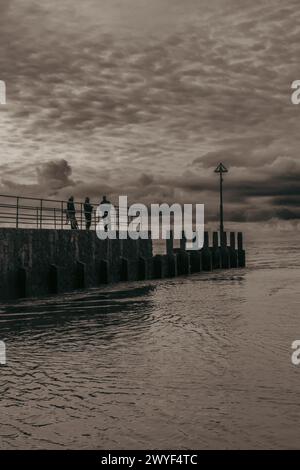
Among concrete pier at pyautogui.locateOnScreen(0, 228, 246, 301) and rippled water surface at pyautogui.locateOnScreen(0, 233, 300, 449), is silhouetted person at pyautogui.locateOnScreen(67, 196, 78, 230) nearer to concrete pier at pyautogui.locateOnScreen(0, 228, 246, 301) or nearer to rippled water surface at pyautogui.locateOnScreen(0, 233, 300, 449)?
concrete pier at pyautogui.locateOnScreen(0, 228, 246, 301)

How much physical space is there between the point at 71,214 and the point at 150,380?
61.9ft

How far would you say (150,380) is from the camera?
28.2 ft

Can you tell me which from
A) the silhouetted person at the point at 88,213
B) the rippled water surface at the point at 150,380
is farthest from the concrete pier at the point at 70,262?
the rippled water surface at the point at 150,380

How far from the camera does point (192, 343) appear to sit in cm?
1148

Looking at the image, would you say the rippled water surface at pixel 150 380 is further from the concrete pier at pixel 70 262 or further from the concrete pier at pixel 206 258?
the concrete pier at pixel 206 258

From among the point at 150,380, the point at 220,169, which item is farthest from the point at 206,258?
the point at 150,380

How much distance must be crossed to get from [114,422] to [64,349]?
4242mm

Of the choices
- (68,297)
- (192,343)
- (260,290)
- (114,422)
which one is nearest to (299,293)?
(260,290)

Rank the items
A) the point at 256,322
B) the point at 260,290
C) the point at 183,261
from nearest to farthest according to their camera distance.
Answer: the point at 256,322 < the point at 260,290 < the point at 183,261

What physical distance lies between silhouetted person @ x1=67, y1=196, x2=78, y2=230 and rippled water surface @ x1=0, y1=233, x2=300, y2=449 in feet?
30.7

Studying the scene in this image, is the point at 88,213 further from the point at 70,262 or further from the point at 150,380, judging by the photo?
the point at 150,380

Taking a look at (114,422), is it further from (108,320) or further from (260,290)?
(260,290)

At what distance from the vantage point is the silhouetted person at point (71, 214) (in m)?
25.5

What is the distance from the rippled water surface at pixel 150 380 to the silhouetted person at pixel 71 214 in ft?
30.7
